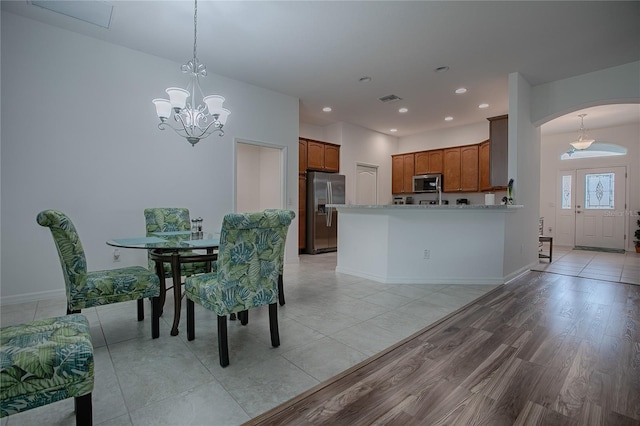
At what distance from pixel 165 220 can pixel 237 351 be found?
1.88 metres

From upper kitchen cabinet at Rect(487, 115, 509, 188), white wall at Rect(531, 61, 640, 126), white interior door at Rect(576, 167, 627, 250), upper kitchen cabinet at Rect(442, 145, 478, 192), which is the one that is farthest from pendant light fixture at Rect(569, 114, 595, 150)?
upper kitchen cabinet at Rect(487, 115, 509, 188)

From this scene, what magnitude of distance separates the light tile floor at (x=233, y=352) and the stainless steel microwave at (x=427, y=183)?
161 inches

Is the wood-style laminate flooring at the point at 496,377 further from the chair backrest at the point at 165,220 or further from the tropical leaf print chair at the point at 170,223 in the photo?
the chair backrest at the point at 165,220

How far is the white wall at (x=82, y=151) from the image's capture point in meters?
3.13

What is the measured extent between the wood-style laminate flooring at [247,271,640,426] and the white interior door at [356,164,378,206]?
483 cm

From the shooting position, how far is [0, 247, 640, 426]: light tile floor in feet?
5.12

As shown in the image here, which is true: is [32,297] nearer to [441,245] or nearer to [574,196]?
[441,245]

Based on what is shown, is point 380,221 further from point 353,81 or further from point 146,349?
point 146,349

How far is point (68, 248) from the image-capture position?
201 cm

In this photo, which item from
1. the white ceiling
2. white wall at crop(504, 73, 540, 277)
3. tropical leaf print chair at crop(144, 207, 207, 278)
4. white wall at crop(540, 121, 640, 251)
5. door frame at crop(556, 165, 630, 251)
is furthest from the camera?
door frame at crop(556, 165, 630, 251)

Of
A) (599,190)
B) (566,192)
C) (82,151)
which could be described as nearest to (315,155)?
(82,151)

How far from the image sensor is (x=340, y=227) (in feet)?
15.5

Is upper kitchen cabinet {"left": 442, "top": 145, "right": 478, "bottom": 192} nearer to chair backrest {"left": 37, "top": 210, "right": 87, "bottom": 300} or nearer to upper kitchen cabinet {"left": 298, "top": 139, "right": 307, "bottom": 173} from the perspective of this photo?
upper kitchen cabinet {"left": 298, "top": 139, "right": 307, "bottom": 173}

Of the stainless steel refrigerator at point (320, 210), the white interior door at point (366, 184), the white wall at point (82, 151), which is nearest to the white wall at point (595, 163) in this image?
the white interior door at point (366, 184)
